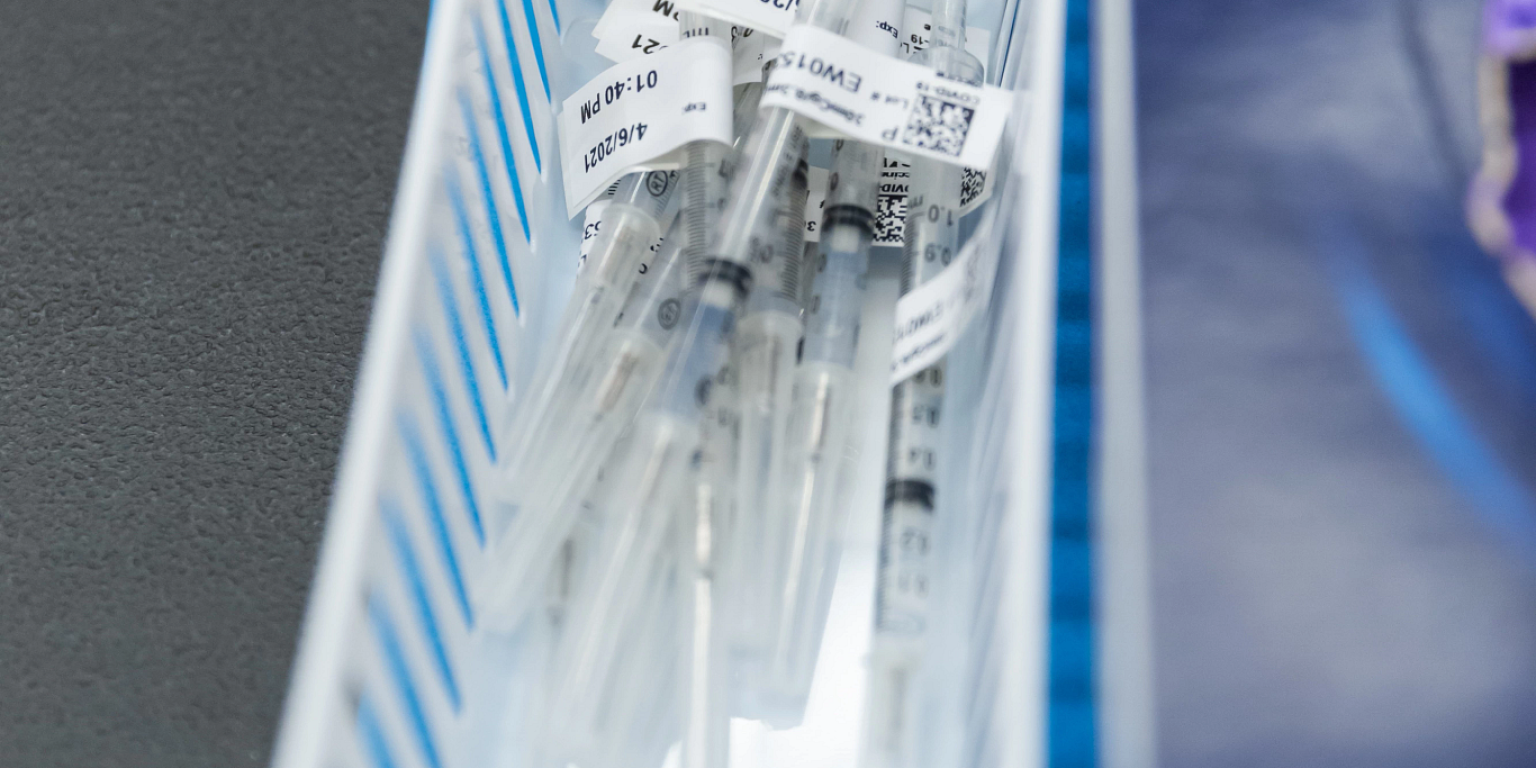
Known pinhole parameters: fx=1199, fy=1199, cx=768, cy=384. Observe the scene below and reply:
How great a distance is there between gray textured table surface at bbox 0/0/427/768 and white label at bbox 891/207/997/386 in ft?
1.61

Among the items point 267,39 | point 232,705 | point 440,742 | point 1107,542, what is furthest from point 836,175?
point 267,39

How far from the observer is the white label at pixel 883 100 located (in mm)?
643

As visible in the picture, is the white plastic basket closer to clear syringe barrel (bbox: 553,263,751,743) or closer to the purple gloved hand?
clear syringe barrel (bbox: 553,263,751,743)

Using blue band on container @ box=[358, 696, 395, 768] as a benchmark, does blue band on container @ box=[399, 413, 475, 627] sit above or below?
above

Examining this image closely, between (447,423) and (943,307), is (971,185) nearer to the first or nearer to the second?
(943,307)

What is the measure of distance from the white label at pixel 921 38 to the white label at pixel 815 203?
0.32 feet

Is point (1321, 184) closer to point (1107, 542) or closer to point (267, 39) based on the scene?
point (1107, 542)

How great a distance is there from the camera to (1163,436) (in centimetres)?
54

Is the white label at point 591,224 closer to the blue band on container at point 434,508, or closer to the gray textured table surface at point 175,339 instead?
the blue band on container at point 434,508

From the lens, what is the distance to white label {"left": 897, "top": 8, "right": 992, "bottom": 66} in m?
0.78

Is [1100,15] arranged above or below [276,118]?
below

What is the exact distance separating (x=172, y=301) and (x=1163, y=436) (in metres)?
0.79

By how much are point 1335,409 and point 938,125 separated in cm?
25

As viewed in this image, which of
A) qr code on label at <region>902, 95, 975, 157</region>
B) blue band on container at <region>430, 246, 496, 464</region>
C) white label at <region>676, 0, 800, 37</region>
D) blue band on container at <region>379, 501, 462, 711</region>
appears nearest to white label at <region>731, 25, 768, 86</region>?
white label at <region>676, 0, 800, 37</region>
